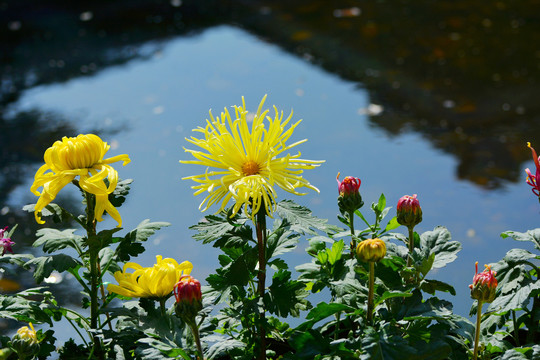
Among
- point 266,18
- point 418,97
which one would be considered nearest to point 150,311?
point 418,97

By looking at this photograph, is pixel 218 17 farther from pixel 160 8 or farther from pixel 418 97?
pixel 418 97

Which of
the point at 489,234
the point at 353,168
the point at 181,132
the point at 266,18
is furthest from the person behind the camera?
the point at 266,18

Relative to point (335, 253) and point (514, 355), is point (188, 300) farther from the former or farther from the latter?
point (514, 355)

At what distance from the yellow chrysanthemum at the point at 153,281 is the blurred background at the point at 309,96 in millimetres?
1271

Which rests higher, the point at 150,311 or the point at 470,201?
the point at 470,201

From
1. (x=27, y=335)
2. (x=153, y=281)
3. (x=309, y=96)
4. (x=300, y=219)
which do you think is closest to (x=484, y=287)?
(x=300, y=219)

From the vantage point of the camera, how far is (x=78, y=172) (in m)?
1.20

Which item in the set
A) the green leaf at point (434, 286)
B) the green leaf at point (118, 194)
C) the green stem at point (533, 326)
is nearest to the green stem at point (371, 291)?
the green leaf at point (434, 286)

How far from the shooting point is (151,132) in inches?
143

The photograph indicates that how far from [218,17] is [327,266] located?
3.95 m

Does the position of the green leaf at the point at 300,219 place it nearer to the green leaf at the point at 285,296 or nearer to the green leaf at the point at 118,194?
the green leaf at the point at 285,296

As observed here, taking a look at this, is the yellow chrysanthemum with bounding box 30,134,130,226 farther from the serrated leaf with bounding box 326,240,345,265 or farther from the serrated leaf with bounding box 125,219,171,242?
the serrated leaf with bounding box 326,240,345,265

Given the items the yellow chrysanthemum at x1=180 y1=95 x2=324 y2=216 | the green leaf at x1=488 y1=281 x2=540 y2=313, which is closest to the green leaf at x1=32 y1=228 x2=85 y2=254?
the yellow chrysanthemum at x1=180 y1=95 x2=324 y2=216

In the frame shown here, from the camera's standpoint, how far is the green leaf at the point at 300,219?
120 centimetres
